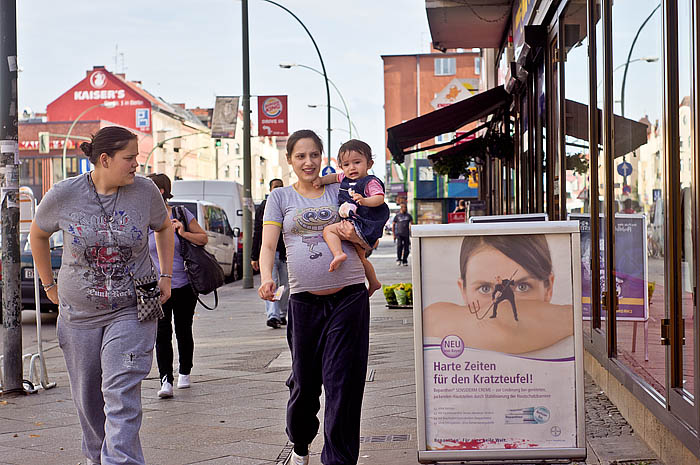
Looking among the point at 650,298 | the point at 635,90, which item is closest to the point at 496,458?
the point at 650,298

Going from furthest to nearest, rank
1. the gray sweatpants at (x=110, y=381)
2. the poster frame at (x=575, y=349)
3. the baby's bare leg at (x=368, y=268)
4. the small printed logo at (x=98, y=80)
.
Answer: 1. the small printed logo at (x=98, y=80)
2. the baby's bare leg at (x=368, y=268)
3. the gray sweatpants at (x=110, y=381)
4. the poster frame at (x=575, y=349)

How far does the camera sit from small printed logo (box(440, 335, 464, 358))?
437 centimetres

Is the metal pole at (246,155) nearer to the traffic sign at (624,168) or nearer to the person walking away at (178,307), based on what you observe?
the person walking away at (178,307)

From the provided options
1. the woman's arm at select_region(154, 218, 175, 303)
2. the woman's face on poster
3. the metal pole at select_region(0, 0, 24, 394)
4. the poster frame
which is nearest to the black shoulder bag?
the metal pole at select_region(0, 0, 24, 394)

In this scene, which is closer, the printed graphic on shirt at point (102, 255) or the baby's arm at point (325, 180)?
the printed graphic on shirt at point (102, 255)

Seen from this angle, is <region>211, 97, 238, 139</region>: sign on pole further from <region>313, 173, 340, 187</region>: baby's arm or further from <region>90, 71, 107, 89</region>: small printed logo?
<region>90, 71, 107, 89</region>: small printed logo

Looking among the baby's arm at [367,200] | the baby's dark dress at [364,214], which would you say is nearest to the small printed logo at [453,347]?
the baby's dark dress at [364,214]

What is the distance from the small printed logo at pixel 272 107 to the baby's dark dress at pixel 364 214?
23.5 meters

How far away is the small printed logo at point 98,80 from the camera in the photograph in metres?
82.4

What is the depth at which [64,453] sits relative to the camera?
19.9 ft

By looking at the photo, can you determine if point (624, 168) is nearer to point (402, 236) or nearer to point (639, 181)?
point (639, 181)

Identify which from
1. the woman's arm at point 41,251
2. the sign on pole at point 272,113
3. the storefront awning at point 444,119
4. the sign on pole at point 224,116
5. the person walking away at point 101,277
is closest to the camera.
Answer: the person walking away at point 101,277

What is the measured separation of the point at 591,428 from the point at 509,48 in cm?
1088

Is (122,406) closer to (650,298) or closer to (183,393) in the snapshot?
(650,298)
